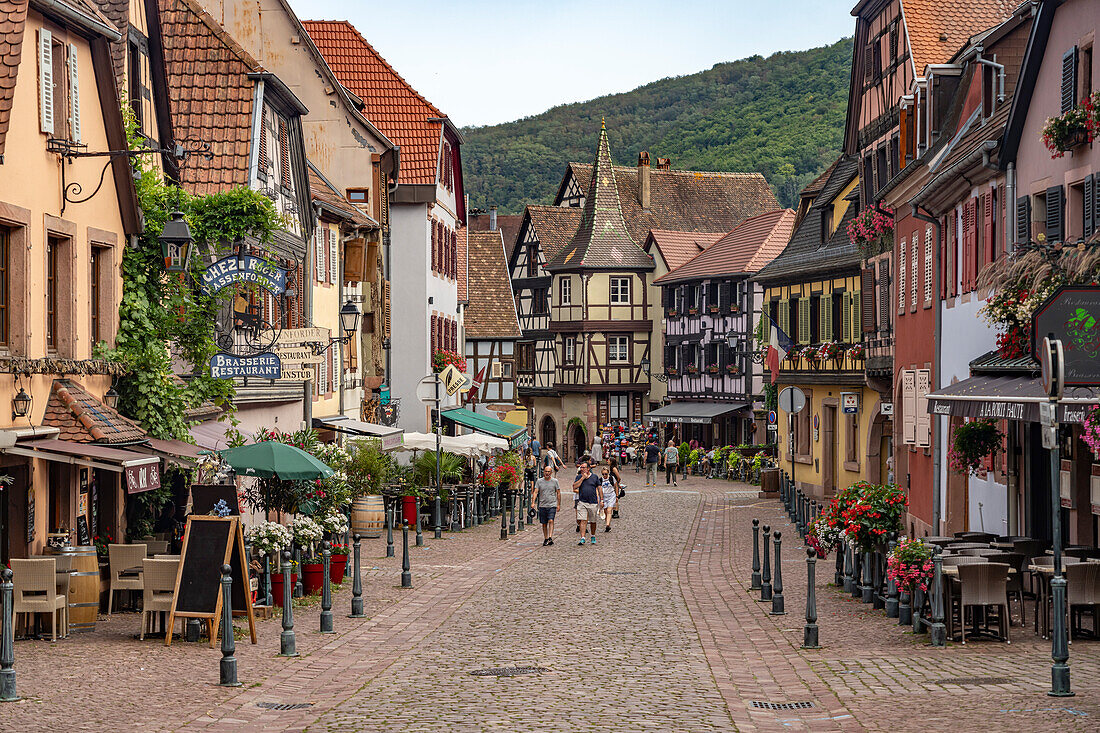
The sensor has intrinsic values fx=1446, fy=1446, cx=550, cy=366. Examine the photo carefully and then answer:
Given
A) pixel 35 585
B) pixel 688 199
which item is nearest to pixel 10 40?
pixel 35 585

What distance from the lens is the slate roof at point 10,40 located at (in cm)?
1523

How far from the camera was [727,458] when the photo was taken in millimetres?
57719

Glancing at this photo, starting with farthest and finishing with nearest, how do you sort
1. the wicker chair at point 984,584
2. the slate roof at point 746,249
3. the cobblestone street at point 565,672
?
the slate roof at point 746,249
the wicker chair at point 984,584
the cobblestone street at point 565,672

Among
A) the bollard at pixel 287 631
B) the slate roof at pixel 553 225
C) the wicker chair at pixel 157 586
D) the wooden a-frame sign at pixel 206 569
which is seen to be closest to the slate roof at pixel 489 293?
the slate roof at pixel 553 225

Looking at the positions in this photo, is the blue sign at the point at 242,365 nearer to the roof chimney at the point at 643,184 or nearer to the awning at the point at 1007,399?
the awning at the point at 1007,399

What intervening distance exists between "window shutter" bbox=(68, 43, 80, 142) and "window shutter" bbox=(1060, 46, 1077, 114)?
1204cm

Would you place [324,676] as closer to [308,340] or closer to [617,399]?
[308,340]

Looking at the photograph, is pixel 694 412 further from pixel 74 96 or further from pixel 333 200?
pixel 74 96

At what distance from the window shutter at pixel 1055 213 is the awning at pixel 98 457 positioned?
11.5m

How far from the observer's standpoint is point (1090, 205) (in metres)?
17.3

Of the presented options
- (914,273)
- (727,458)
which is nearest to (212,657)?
(914,273)

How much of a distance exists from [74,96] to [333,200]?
17.1 meters

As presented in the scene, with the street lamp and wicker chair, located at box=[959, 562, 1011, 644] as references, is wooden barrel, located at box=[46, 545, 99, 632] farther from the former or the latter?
wicker chair, located at box=[959, 562, 1011, 644]

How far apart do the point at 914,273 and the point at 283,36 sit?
1648 cm
